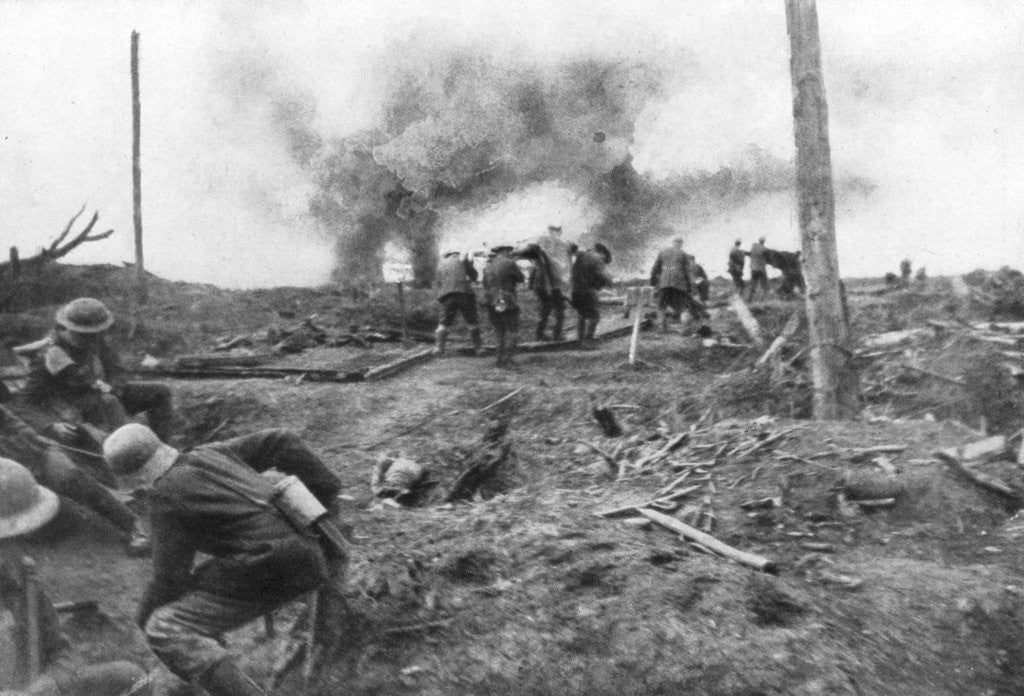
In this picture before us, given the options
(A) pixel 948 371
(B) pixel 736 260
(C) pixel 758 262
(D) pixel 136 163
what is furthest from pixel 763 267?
(D) pixel 136 163

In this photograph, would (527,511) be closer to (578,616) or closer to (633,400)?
(578,616)

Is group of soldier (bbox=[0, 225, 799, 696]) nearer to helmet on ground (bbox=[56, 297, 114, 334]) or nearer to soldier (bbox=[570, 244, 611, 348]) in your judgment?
helmet on ground (bbox=[56, 297, 114, 334])

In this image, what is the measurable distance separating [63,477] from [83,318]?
3.75 feet

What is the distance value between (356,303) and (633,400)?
10676 millimetres

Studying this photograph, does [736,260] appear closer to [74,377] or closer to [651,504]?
[651,504]

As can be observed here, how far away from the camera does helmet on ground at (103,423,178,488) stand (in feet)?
10.9

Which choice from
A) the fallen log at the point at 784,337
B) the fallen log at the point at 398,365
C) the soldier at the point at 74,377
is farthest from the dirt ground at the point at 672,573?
the fallen log at the point at 398,365

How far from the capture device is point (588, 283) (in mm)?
11820

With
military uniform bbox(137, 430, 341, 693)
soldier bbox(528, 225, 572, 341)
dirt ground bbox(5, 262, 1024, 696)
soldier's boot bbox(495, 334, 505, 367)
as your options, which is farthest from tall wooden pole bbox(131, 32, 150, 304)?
military uniform bbox(137, 430, 341, 693)

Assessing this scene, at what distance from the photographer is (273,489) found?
138 inches

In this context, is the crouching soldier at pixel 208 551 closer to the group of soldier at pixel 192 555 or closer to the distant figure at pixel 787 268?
the group of soldier at pixel 192 555

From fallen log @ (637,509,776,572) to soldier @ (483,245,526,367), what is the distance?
6.05 m

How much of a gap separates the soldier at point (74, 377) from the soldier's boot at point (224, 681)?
3.25m

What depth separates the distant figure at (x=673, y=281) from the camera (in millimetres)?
12922
